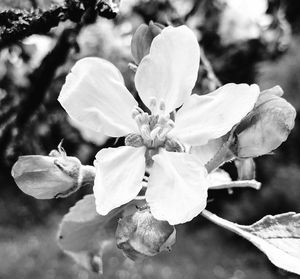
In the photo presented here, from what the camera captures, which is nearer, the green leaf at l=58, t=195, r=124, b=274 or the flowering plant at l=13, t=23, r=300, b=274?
the flowering plant at l=13, t=23, r=300, b=274

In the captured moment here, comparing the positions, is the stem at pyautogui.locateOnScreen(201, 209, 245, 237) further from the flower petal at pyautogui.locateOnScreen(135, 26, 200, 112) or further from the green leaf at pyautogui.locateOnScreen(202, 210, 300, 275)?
the flower petal at pyautogui.locateOnScreen(135, 26, 200, 112)

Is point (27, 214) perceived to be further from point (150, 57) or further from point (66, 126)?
point (150, 57)

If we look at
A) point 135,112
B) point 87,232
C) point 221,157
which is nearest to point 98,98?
point 135,112

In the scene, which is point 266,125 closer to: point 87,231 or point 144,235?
point 144,235

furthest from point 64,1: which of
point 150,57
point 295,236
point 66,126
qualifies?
point 66,126

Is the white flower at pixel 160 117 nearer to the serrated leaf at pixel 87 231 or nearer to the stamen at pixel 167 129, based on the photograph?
the stamen at pixel 167 129

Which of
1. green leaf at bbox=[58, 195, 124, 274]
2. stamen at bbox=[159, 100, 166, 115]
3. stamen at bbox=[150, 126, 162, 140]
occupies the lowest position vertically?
green leaf at bbox=[58, 195, 124, 274]

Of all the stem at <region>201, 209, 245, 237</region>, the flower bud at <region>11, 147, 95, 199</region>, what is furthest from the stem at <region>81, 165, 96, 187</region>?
the stem at <region>201, 209, 245, 237</region>
